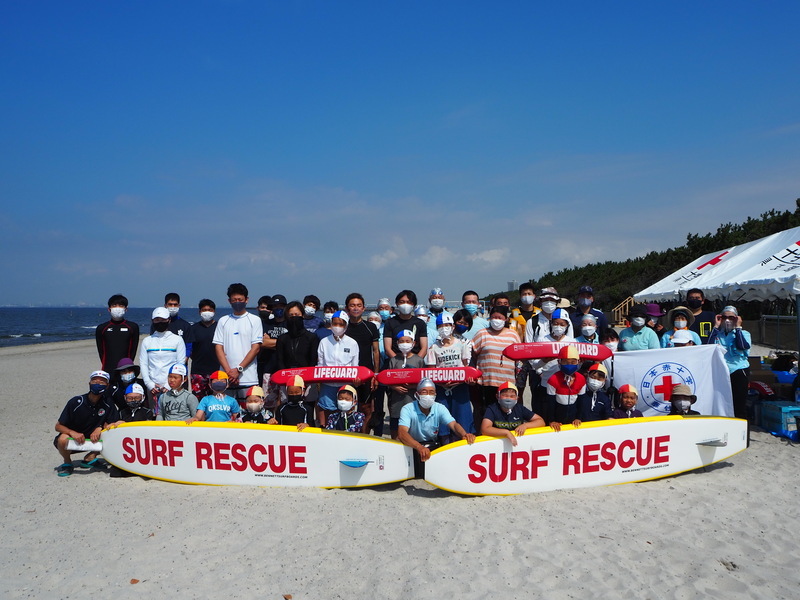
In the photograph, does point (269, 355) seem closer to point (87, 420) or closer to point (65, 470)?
point (87, 420)

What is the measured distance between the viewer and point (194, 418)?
5926 millimetres

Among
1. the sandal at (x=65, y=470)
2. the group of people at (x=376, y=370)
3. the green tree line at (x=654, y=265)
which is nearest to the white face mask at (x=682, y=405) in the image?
the group of people at (x=376, y=370)

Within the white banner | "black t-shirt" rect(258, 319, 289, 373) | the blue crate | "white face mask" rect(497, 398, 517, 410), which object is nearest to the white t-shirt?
"black t-shirt" rect(258, 319, 289, 373)

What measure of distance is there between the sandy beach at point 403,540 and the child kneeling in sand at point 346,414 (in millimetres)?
681

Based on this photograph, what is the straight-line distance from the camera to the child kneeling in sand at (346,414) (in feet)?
18.7

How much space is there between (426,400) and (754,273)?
29.1 ft

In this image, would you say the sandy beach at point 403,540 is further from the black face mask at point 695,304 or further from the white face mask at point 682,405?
the black face mask at point 695,304

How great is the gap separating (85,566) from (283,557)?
1.46 metres

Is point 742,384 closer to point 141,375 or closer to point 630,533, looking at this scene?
point 630,533

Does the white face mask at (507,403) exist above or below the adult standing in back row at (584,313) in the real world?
below

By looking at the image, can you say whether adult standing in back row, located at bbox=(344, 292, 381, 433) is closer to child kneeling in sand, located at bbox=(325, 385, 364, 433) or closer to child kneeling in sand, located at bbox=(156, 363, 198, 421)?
child kneeling in sand, located at bbox=(325, 385, 364, 433)

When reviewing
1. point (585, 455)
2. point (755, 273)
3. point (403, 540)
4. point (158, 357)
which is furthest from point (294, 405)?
point (755, 273)

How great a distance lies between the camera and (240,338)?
642 cm

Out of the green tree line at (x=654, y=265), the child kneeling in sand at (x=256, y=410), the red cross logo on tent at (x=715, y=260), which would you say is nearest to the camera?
the child kneeling in sand at (x=256, y=410)
